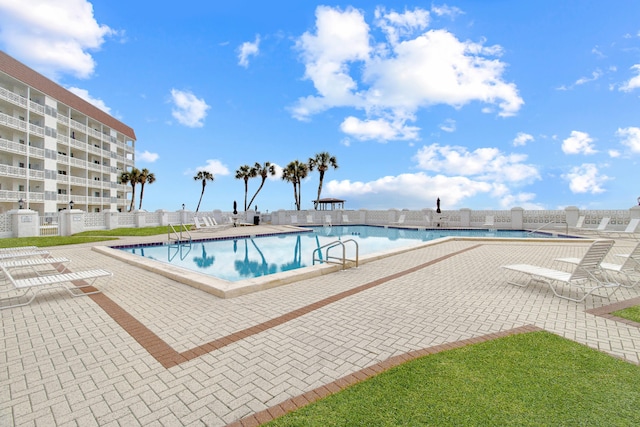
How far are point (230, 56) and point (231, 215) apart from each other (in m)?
18.1

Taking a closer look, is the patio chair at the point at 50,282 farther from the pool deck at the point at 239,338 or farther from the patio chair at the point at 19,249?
the patio chair at the point at 19,249

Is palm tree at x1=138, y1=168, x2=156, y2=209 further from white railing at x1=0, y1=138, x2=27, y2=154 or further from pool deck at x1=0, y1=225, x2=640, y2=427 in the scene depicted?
pool deck at x1=0, y1=225, x2=640, y2=427

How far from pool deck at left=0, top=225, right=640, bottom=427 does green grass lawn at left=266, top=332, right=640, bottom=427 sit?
0.82 feet

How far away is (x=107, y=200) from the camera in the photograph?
141 ft

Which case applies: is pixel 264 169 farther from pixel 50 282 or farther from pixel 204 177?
pixel 50 282

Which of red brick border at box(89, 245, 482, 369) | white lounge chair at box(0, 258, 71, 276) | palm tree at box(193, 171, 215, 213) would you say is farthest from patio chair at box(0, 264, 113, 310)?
palm tree at box(193, 171, 215, 213)

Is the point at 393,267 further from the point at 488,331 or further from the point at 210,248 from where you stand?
the point at 210,248

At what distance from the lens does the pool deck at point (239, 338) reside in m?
2.68

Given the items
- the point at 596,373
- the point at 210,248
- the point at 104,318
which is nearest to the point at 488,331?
the point at 596,373

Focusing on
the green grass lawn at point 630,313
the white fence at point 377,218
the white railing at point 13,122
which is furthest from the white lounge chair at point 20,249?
the white railing at point 13,122

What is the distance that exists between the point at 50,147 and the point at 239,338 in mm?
42124

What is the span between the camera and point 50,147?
110 feet

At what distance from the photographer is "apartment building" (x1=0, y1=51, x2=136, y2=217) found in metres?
28.9

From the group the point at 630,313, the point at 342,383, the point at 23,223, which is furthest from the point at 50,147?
the point at 630,313
